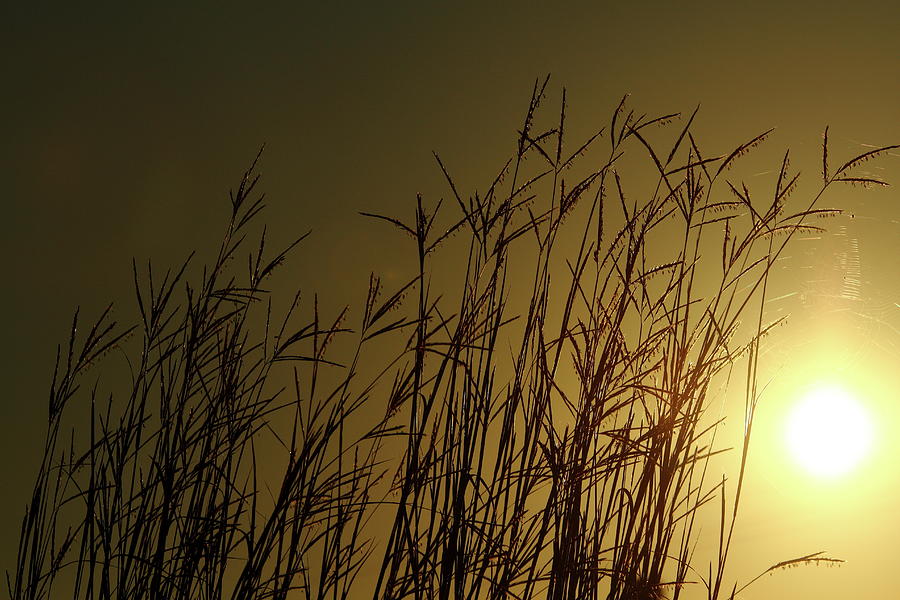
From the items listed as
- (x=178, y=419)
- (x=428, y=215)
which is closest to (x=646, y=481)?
(x=428, y=215)

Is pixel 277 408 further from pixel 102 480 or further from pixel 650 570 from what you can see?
pixel 650 570

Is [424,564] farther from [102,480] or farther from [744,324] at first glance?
[744,324]

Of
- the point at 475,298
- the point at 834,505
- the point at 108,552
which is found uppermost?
the point at 834,505

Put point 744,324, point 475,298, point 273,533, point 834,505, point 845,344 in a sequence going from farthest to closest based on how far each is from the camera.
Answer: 1. point 834,505
2. point 845,344
3. point 744,324
4. point 475,298
5. point 273,533

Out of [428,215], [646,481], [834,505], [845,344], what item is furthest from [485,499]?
[834,505]

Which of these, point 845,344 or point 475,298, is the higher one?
point 845,344

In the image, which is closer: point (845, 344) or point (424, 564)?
point (424, 564)

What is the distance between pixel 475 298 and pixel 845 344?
7.13ft

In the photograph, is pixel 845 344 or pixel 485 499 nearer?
pixel 485 499

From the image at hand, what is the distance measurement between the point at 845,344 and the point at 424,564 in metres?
2.29


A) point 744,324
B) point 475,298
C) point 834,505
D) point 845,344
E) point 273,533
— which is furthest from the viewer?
point 834,505

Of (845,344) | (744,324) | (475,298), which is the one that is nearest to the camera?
(475,298)

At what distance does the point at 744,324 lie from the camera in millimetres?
1345

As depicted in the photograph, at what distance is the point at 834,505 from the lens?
3.93m
